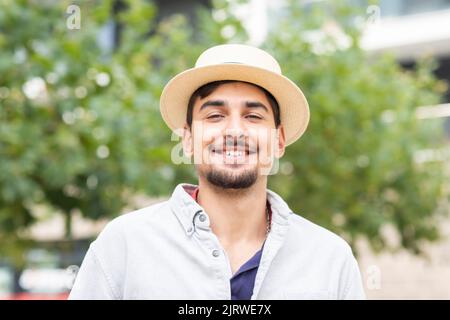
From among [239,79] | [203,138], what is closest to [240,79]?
[239,79]

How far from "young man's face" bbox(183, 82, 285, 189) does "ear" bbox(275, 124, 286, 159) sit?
0.35ft

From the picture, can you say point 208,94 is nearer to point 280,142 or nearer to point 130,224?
point 280,142

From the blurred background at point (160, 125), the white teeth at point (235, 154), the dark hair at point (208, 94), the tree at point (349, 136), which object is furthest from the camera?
the tree at point (349, 136)

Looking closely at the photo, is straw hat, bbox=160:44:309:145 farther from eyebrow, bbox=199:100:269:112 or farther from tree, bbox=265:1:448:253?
tree, bbox=265:1:448:253

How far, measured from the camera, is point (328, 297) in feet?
7.39

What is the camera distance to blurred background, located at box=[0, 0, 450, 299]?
852cm

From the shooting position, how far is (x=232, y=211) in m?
2.46

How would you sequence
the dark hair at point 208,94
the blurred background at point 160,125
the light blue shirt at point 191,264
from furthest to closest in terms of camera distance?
1. the blurred background at point 160,125
2. the dark hair at point 208,94
3. the light blue shirt at point 191,264

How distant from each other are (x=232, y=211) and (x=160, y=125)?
Result: 21.3 feet

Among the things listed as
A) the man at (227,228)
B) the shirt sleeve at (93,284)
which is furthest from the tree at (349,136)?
the shirt sleeve at (93,284)

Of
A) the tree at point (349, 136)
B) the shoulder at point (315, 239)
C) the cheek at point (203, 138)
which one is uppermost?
the tree at point (349, 136)

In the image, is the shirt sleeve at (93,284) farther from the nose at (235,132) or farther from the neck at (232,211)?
the nose at (235,132)

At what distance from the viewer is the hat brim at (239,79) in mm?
2441

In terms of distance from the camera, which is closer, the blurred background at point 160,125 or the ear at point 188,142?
the ear at point 188,142
